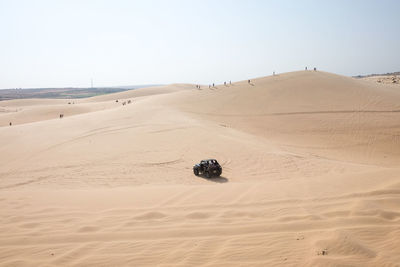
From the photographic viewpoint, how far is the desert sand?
5223 millimetres

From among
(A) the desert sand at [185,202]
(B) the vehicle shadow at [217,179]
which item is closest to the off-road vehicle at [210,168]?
(B) the vehicle shadow at [217,179]

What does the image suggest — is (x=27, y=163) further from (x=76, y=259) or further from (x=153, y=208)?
(x=76, y=259)

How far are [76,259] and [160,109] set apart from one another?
2514 centimetres

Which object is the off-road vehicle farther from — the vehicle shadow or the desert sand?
the desert sand

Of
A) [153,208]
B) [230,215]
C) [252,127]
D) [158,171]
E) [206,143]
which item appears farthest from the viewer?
[252,127]

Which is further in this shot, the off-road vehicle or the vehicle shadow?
the off-road vehicle

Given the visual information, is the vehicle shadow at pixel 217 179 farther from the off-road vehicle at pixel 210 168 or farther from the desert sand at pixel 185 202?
the off-road vehicle at pixel 210 168

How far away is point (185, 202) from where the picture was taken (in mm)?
7766

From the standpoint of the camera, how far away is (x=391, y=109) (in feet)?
89.6

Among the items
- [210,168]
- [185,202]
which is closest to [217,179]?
[210,168]

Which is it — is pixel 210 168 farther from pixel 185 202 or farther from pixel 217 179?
pixel 185 202

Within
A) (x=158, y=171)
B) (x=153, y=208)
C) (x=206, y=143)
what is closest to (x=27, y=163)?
(x=158, y=171)

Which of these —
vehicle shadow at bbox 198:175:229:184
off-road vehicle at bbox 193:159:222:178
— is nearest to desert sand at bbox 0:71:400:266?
vehicle shadow at bbox 198:175:229:184

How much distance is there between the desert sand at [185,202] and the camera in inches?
206
